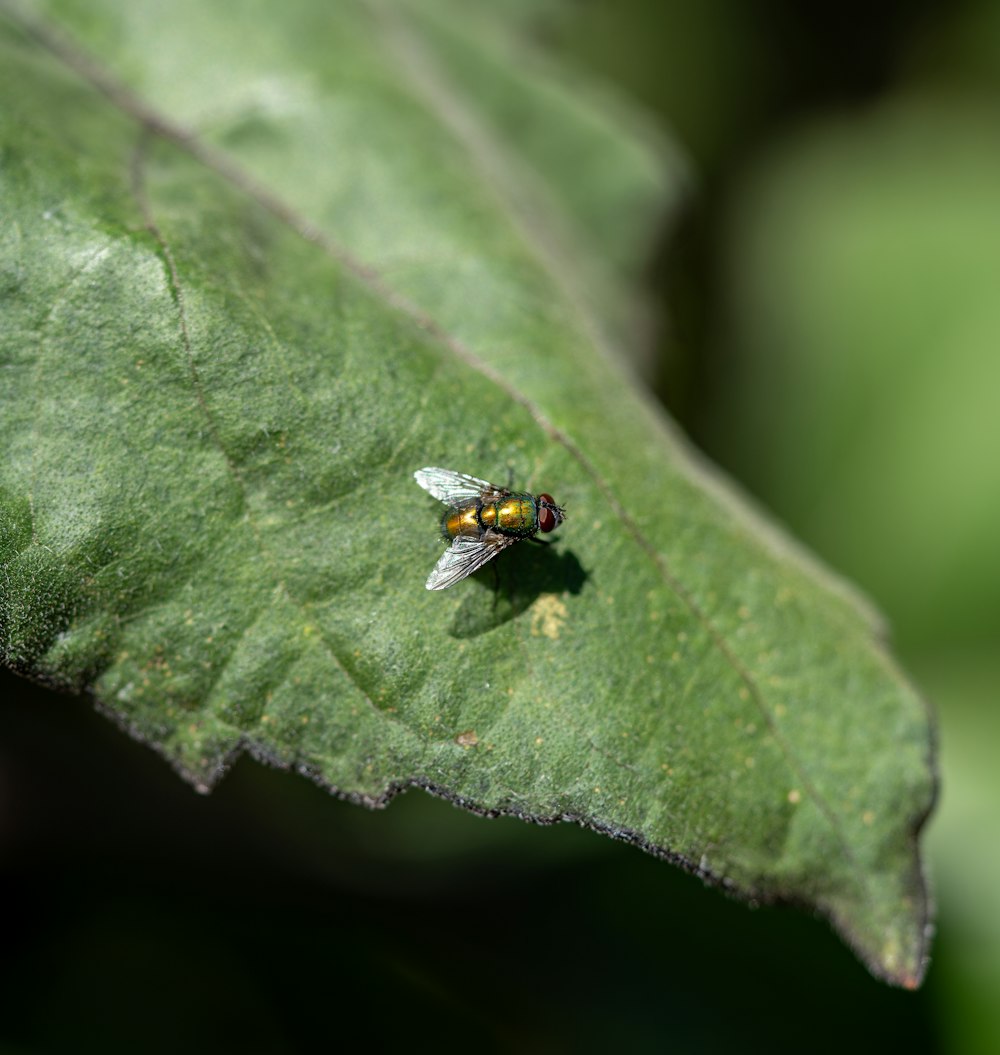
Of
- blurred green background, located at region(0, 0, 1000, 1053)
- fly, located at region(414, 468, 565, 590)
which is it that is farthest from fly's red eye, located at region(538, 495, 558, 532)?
blurred green background, located at region(0, 0, 1000, 1053)

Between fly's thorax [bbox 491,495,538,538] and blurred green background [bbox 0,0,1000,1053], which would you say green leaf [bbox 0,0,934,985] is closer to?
fly's thorax [bbox 491,495,538,538]

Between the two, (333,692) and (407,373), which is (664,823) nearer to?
(333,692)

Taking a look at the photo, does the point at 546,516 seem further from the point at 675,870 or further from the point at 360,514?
the point at 675,870

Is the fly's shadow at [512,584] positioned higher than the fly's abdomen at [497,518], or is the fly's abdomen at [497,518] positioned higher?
the fly's abdomen at [497,518]

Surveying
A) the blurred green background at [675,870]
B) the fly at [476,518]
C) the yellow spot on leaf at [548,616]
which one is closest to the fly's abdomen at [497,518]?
the fly at [476,518]

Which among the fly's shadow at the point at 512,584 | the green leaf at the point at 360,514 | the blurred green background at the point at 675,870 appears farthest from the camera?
the blurred green background at the point at 675,870

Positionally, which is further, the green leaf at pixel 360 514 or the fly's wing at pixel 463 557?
the fly's wing at pixel 463 557

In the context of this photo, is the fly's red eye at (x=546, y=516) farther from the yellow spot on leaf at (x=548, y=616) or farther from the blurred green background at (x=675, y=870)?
the blurred green background at (x=675, y=870)

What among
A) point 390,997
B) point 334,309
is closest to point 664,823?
point 334,309
